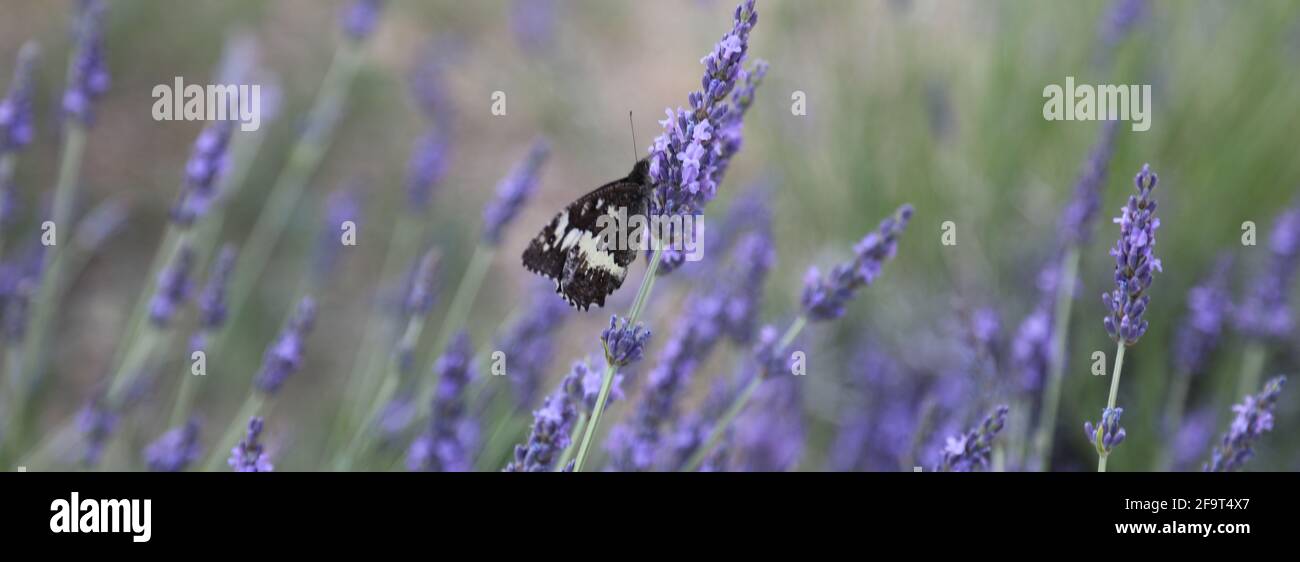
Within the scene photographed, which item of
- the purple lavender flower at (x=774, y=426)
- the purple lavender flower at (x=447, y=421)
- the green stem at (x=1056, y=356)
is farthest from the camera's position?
the purple lavender flower at (x=774, y=426)

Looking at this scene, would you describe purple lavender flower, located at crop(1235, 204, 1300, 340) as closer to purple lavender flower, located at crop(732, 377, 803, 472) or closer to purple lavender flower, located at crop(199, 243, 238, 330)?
purple lavender flower, located at crop(732, 377, 803, 472)

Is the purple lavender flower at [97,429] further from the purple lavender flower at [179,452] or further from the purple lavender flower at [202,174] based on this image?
the purple lavender flower at [202,174]

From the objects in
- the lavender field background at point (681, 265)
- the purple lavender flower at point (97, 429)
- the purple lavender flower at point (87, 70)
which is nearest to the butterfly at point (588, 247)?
the lavender field background at point (681, 265)

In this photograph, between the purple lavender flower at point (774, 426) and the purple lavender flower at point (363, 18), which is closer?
the purple lavender flower at point (774, 426)

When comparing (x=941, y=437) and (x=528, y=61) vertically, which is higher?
(x=528, y=61)

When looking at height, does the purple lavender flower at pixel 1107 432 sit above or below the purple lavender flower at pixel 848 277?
below
